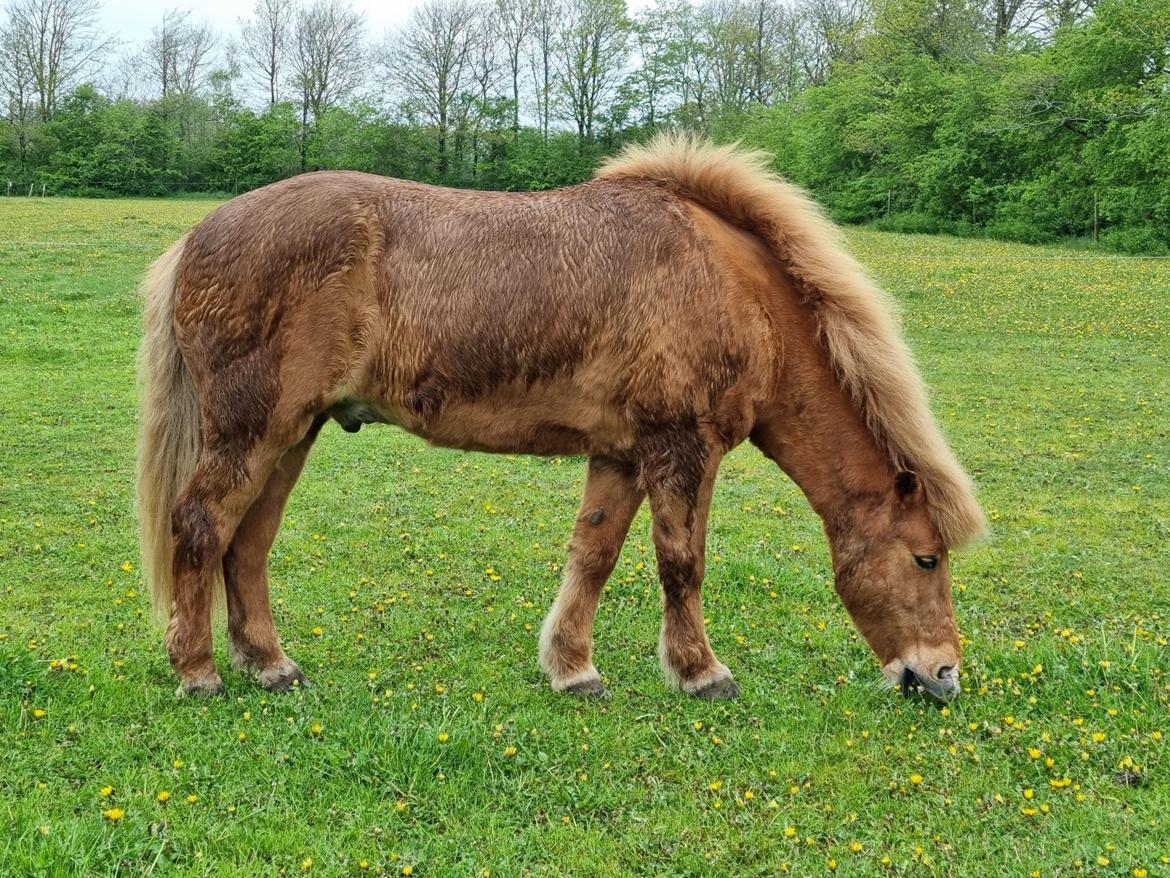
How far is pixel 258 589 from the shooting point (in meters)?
4.44

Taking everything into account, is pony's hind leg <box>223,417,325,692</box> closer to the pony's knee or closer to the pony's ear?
the pony's knee

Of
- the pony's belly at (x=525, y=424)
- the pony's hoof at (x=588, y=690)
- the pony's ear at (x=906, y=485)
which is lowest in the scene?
the pony's hoof at (x=588, y=690)

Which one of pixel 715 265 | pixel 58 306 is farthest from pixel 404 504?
pixel 58 306

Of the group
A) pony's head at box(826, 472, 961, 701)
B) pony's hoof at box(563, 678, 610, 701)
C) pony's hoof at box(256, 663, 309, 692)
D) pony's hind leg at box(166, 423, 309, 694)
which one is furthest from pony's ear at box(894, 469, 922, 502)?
pony's hoof at box(256, 663, 309, 692)

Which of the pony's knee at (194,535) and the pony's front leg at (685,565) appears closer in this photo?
the pony's knee at (194,535)

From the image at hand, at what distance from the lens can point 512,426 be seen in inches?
166

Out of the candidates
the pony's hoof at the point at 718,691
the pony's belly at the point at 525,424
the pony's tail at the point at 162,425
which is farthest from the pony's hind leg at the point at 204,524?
the pony's hoof at the point at 718,691

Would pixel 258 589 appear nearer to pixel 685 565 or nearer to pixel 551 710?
pixel 551 710

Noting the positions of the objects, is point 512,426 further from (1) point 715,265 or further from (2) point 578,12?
(2) point 578,12

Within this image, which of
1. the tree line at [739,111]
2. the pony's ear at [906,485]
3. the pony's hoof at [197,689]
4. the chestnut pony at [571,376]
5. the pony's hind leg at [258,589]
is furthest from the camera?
the tree line at [739,111]

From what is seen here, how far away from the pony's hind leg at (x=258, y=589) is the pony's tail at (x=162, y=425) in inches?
12.0

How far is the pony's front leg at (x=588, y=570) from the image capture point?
14.6ft

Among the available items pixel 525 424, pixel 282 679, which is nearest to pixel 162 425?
pixel 282 679

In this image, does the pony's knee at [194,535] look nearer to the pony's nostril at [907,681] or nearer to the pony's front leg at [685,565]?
the pony's front leg at [685,565]
